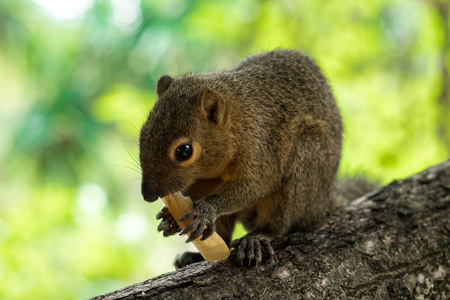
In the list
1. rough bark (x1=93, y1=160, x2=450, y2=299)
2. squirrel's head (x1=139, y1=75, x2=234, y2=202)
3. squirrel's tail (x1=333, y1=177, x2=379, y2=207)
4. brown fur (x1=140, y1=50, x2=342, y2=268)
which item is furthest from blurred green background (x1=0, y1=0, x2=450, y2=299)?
squirrel's head (x1=139, y1=75, x2=234, y2=202)

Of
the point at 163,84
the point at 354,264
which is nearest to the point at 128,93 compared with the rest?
the point at 163,84

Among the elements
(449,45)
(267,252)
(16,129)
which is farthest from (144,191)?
(16,129)

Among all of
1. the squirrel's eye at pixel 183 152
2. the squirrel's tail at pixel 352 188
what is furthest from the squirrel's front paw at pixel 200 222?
the squirrel's tail at pixel 352 188

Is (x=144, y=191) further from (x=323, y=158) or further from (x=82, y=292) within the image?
(x=82, y=292)

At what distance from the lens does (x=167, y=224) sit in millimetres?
3693

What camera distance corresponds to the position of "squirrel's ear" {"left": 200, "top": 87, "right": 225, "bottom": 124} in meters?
3.83

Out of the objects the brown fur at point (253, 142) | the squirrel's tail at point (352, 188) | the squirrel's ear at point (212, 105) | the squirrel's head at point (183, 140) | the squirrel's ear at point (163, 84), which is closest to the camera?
the squirrel's head at point (183, 140)

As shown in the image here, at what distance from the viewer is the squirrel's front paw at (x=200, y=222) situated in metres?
3.46

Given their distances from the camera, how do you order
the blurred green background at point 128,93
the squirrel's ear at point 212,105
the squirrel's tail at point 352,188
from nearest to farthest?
the squirrel's ear at point 212,105 < the squirrel's tail at point 352,188 < the blurred green background at point 128,93

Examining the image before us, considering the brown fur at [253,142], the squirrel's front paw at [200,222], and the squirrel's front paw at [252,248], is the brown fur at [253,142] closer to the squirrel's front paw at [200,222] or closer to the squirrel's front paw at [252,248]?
the squirrel's front paw at [200,222]

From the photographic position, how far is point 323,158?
449 centimetres

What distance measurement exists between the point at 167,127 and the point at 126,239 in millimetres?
6442

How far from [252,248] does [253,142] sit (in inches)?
40.1

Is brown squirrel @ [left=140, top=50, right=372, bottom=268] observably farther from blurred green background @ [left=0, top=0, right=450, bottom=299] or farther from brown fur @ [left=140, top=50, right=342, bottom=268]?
blurred green background @ [left=0, top=0, right=450, bottom=299]
